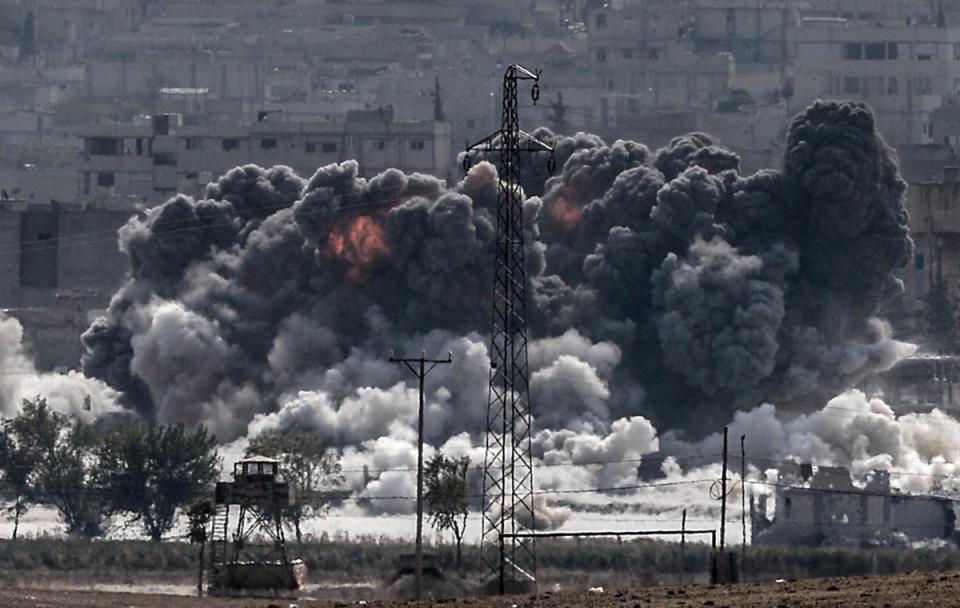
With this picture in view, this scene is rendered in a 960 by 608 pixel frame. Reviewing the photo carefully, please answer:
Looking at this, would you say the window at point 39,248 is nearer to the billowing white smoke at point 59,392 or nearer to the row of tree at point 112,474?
the billowing white smoke at point 59,392

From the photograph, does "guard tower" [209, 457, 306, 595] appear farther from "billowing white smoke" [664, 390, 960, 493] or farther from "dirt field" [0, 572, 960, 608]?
"billowing white smoke" [664, 390, 960, 493]

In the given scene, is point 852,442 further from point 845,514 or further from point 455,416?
point 845,514

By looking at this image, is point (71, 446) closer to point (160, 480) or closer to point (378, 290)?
point (160, 480)

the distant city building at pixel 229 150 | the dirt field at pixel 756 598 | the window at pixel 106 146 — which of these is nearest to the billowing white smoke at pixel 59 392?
the distant city building at pixel 229 150

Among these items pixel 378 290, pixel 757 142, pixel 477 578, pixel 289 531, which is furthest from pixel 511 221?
pixel 757 142

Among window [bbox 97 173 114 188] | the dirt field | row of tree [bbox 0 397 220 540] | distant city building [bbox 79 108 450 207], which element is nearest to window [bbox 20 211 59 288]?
distant city building [bbox 79 108 450 207]

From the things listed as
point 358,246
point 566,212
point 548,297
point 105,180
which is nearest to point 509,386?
point 548,297
